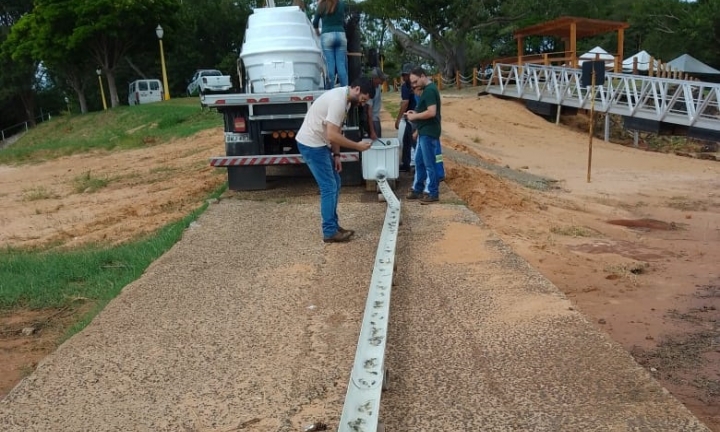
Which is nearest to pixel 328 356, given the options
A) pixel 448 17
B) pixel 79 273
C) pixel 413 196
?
pixel 79 273

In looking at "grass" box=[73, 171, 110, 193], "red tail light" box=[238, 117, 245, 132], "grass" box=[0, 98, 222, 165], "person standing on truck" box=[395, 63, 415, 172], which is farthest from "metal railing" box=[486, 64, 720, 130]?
"grass" box=[0, 98, 222, 165]

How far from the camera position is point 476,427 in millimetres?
3561

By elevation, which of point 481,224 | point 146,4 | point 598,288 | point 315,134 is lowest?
point 598,288

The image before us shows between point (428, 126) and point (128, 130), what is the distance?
927 inches

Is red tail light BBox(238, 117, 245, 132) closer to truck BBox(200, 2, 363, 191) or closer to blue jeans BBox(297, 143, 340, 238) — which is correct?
truck BBox(200, 2, 363, 191)

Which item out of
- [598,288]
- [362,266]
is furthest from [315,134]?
[598,288]

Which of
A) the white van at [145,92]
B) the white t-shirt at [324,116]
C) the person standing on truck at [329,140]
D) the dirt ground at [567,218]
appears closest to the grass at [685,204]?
the dirt ground at [567,218]

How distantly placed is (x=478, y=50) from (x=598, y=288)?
168 ft

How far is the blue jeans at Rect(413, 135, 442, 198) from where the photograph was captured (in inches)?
355

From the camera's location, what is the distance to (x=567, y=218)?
36.1 ft

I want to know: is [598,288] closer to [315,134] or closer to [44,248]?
[315,134]

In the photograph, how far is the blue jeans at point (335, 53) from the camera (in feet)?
33.8

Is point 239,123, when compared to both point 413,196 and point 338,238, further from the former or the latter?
point 338,238

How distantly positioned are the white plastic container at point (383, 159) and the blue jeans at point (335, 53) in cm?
144
